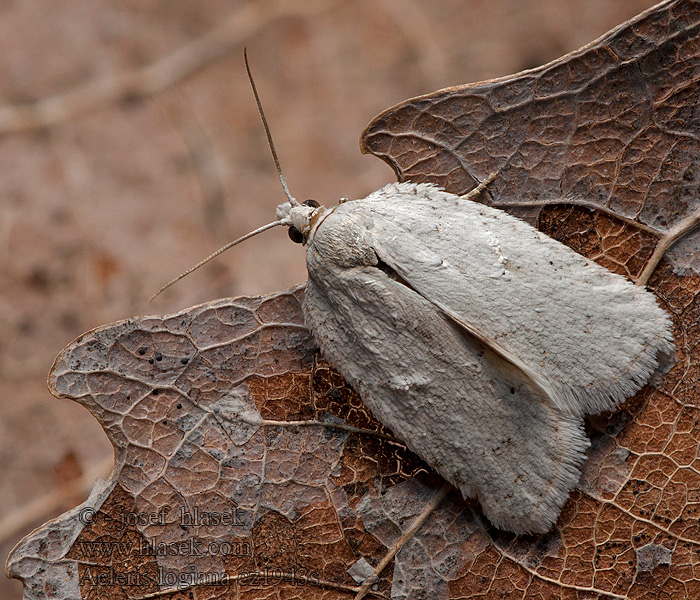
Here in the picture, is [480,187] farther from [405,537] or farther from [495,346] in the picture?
[405,537]

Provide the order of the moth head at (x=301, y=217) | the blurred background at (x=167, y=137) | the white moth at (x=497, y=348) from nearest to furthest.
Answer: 1. the white moth at (x=497, y=348)
2. the moth head at (x=301, y=217)
3. the blurred background at (x=167, y=137)

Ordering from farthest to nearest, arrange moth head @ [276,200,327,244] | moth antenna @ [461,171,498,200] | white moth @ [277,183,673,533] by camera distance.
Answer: moth head @ [276,200,327,244] < moth antenna @ [461,171,498,200] < white moth @ [277,183,673,533]

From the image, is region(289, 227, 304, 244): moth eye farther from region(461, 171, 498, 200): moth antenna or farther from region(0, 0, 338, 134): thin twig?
region(0, 0, 338, 134): thin twig

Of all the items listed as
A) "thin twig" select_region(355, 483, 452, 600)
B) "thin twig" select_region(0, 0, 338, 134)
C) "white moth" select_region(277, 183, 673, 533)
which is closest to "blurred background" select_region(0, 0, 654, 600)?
"thin twig" select_region(0, 0, 338, 134)

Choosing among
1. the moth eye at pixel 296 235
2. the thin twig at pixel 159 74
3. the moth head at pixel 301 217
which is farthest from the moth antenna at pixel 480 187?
the thin twig at pixel 159 74

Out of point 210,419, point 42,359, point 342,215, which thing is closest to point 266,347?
point 210,419

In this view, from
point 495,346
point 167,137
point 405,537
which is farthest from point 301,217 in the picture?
point 167,137

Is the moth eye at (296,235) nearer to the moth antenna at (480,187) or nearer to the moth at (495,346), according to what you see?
the moth at (495,346)

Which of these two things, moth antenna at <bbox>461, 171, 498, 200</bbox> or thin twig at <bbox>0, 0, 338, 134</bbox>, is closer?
moth antenna at <bbox>461, 171, 498, 200</bbox>

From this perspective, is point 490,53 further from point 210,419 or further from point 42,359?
point 42,359
